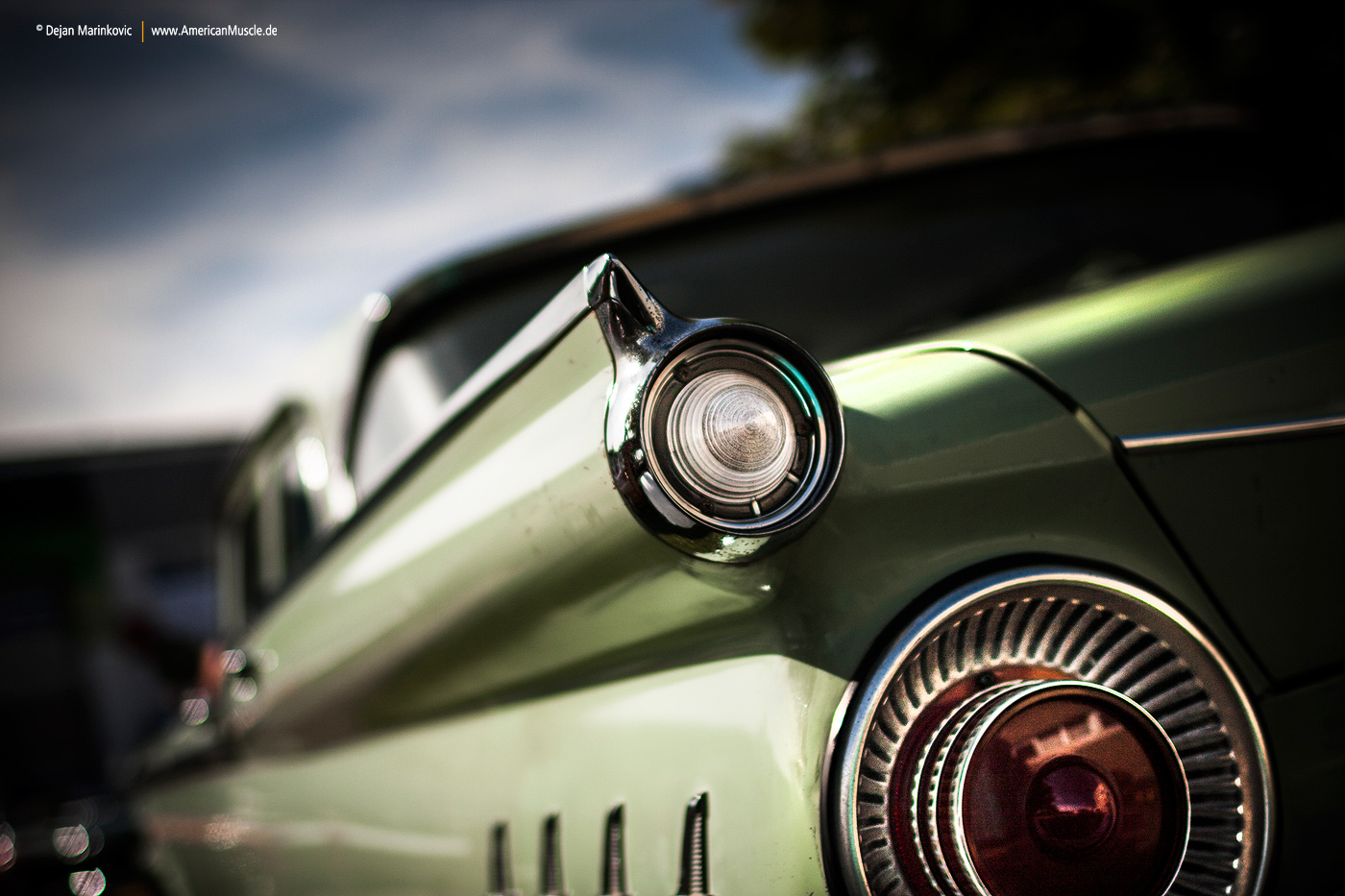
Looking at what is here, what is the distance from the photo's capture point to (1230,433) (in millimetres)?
994

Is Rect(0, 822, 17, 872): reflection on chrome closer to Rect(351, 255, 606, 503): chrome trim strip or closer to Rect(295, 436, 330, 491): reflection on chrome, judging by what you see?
Rect(295, 436, 330, 491): reflection on chrome

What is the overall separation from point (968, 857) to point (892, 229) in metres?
1.52

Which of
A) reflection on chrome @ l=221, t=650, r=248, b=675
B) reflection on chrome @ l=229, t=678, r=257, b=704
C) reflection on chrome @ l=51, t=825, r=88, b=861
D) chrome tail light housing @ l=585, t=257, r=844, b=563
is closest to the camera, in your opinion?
chrome tail light housing @ l=585, t=257, r=844, b=563

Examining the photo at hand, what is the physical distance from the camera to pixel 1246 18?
641cm

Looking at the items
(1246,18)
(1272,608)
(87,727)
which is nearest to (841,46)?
(1246,18)

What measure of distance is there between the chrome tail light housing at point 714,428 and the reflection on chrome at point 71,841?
3572 mm

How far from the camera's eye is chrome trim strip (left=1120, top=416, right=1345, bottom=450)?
978 mm

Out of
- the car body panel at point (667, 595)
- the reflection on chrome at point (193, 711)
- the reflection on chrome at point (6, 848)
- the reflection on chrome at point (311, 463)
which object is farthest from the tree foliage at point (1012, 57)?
the reflection on chrome at point (6, 848)

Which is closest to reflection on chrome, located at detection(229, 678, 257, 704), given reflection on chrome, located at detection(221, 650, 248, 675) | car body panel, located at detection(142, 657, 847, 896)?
reflection on chrome, located at detection(221, 650, 248, 675)

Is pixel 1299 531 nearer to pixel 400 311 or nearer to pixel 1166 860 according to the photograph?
pixel 1166 860

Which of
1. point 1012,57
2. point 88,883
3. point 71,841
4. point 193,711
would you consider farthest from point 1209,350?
point 1012,57

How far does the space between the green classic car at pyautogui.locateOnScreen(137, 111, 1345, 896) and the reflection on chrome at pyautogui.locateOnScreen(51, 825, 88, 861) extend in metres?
2.65

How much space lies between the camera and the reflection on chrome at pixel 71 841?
320 cm

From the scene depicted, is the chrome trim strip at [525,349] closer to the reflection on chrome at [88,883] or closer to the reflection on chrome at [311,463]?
the reflection on chrome at [311,463]
